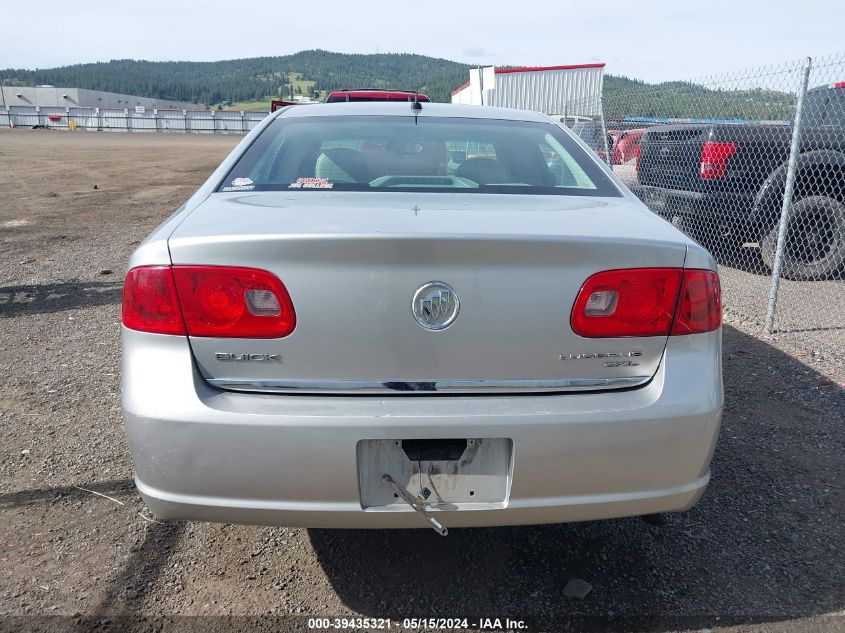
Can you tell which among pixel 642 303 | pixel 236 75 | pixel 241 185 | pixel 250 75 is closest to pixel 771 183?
pixel 642 303

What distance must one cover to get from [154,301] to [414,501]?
92 centimetres

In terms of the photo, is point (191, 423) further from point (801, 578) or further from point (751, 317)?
point (751, 317)

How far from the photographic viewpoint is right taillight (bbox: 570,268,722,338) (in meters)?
1.91

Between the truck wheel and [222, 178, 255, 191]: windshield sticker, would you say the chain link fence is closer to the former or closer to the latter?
the truck wheel

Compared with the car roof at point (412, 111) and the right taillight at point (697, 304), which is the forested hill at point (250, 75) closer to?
the car roof at point (412, 111)

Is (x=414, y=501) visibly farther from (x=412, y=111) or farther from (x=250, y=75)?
(x=250, y=75)

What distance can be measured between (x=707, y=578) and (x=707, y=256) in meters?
1.20

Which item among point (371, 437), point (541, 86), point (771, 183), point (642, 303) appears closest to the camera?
point (371, 437)

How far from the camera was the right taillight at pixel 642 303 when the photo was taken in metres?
1.91

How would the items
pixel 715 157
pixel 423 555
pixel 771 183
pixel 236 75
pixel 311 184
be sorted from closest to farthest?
1. pixel 311 184
2. pixel 423 555
3. pixel 771 183
4. pixel 715 157
5. pixel 236 75

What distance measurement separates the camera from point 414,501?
76.0 inches

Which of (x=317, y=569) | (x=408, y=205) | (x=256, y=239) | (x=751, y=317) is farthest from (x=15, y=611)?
(x=751, y=317)

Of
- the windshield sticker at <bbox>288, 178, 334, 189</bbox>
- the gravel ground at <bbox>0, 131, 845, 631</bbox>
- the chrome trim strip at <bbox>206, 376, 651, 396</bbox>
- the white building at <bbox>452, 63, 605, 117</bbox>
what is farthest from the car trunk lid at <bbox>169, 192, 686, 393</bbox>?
the white building at <bbox>452, 63, 605, 117</bbox>

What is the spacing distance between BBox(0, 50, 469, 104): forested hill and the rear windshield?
11830cm
